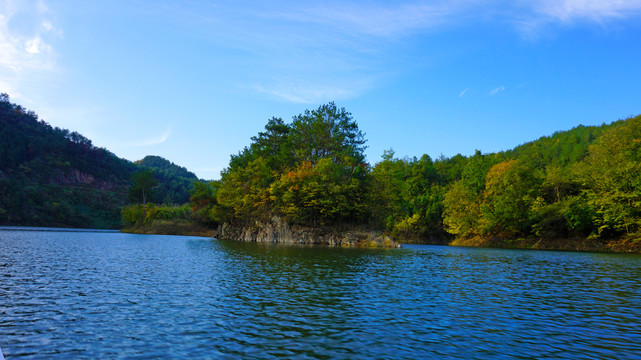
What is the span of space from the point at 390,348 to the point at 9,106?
257 meters

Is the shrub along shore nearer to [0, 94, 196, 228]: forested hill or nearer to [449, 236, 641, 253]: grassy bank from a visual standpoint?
[449, 236, 641, 253]: grassy bank

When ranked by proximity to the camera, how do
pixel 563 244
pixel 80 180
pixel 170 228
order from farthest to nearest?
pixel 80 180 → pixel 170 228 → pixel 563 244

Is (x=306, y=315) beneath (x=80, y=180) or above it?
beneath

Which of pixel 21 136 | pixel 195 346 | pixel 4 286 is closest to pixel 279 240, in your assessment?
pixel 4 286

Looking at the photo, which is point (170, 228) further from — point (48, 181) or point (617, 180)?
point (617, 180)

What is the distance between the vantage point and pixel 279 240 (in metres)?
78.3

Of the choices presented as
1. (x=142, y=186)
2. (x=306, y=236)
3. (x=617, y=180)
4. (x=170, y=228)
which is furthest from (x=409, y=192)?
(x=142, y=186)

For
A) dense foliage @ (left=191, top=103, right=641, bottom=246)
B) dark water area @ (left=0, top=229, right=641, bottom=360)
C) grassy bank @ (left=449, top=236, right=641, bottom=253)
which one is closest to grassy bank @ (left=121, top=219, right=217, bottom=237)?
dense foliage @ (left=191, top=103, right=641, bottom=246)

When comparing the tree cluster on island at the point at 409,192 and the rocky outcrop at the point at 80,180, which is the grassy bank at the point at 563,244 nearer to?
the tree cluster on island at the point at 409,192

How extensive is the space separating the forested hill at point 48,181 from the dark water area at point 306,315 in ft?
451

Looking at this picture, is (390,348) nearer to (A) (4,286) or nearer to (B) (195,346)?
(B) (195,346)

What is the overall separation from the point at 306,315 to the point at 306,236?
Result: 2397 inches

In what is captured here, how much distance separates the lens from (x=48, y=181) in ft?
519

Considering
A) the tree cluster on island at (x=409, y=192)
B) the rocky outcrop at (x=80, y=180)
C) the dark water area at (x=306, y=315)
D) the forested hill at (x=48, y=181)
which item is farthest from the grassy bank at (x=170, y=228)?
the dark water area at (x=306, y=315)
